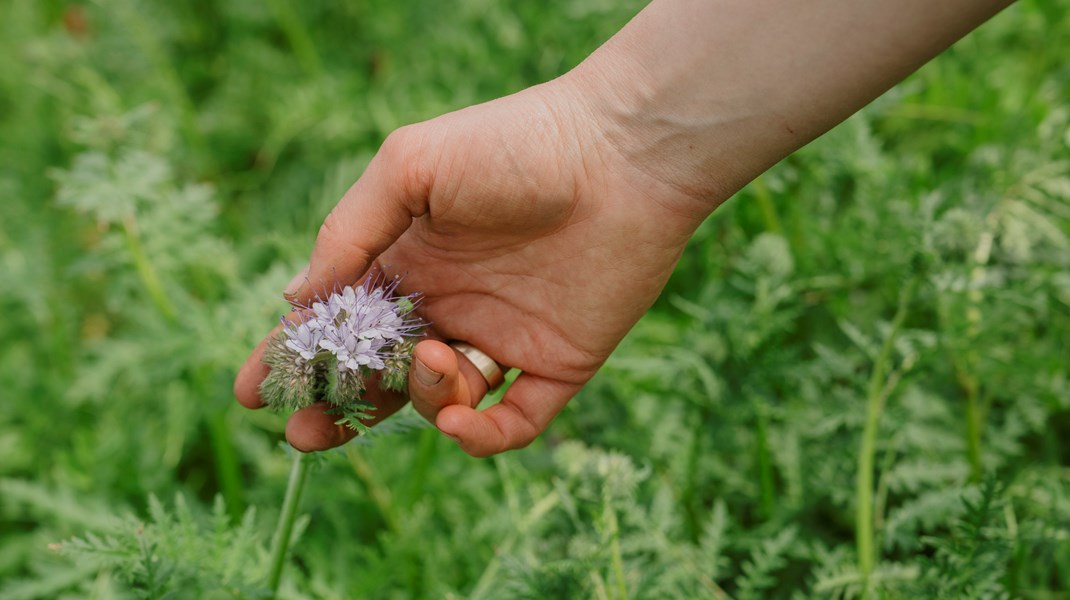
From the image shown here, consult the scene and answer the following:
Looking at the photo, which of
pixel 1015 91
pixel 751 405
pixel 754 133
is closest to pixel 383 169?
Answer: pixel 754 133

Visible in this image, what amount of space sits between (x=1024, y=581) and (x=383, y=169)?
228cm

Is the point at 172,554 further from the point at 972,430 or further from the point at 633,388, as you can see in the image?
the point at 972,430

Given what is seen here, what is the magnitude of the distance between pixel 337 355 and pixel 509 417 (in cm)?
54

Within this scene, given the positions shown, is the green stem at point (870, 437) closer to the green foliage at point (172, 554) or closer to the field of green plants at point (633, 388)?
the field of green plants at point (633, 388)

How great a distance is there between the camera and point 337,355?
1816 mm

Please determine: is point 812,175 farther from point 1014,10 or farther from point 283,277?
point 283,277

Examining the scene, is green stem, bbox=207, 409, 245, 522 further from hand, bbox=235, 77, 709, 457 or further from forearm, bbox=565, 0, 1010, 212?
forearm, bbox=565, 0, 1010, 212

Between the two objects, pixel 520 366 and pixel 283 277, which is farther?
pixel 283 277

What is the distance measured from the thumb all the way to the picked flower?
0.33 ft

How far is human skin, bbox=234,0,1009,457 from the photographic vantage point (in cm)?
194

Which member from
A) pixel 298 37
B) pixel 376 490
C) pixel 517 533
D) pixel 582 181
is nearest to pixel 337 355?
pixel 582 181

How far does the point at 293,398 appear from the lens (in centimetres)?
182

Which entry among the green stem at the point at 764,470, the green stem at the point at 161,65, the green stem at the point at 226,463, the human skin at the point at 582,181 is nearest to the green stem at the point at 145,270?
the green stem at the point at 226,463

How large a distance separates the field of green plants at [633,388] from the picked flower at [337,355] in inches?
6.6
